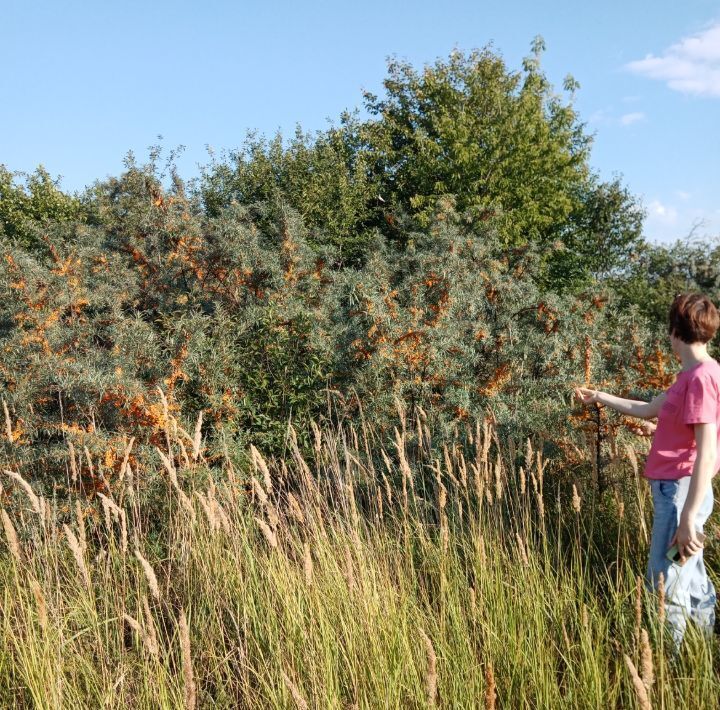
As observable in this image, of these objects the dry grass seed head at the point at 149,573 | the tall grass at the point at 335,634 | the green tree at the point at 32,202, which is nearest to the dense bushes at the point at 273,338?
the tall grass at the point at 335,634

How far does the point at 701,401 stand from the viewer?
282 cm

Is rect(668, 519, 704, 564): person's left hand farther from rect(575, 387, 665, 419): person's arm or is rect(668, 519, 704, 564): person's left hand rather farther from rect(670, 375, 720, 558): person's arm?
rect(575, 387, 665, 419): person's arm

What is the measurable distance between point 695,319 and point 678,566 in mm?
1021

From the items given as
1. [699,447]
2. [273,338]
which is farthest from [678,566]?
[273,338]

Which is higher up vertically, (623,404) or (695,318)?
(695,318)

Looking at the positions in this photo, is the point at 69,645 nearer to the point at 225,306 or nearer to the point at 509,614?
the point at 509,614

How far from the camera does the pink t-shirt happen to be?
2.83 metres

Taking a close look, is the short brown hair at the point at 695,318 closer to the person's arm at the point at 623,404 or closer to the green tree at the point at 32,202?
the person's arm at the point at 623,404

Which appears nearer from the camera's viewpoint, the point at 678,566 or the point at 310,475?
the point at 678,566

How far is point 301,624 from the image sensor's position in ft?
8.79

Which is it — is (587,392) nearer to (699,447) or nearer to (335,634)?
(699,447)

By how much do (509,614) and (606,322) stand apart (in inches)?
245

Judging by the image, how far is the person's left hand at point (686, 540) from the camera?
2828 mm

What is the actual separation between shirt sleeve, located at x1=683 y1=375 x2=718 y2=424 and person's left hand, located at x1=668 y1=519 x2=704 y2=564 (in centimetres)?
42
